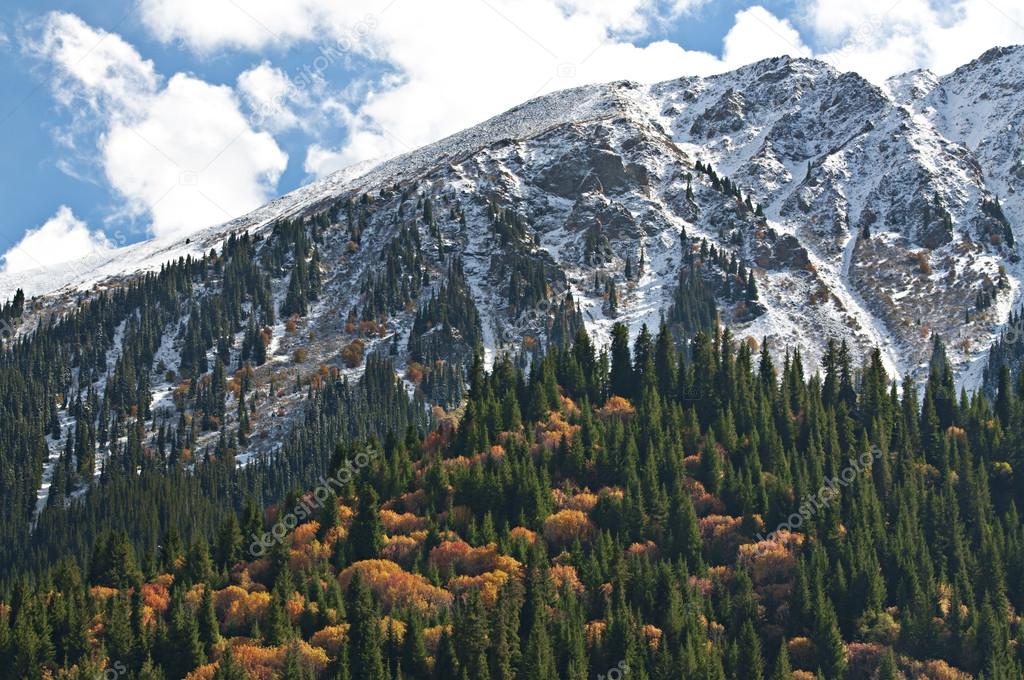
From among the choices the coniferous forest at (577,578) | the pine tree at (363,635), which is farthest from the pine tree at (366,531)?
the pine tree at (363,635)

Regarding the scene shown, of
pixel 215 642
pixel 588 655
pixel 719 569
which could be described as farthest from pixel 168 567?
pixel 719 569

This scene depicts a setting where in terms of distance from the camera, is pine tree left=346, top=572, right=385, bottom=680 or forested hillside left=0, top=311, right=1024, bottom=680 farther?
forested hillside left=0, top=311, right=1024, bottom=680

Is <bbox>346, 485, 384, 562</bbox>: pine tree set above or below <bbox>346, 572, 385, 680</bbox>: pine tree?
above

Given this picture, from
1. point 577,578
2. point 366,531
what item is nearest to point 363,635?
point 366,531

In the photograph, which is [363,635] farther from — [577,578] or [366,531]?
[577,578]

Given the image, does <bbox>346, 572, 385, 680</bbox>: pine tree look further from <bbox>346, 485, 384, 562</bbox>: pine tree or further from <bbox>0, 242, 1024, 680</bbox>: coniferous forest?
<bbox>346, 485, 384, 562</bbox>: pine tree

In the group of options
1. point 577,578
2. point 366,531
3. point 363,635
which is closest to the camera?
point 363,635

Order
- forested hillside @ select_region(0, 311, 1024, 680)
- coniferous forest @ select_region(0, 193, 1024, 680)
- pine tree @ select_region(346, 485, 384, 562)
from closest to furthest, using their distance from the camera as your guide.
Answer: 1. coniferous forest @ select_region(0, 193, 1024, 680)
2. forested hillside @ select_region(0, 311, 1024, 680)
3. pine tree @ select_region(346, 485, 384, 562)

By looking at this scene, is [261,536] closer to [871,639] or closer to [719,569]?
[719,569]

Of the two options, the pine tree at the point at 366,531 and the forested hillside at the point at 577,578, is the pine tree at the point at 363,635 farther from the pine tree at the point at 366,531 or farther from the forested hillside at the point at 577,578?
the pine tree at the point at 366,531

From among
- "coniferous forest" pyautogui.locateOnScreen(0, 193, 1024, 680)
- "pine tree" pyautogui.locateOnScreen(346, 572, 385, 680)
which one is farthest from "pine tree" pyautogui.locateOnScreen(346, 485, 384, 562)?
"pine tree" pyautogui.locateOnScreen(346, 572, 385, 680)

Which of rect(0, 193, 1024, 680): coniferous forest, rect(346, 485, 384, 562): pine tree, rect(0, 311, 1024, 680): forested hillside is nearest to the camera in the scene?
rect(0, 193, 1024, 680): coniferous forest

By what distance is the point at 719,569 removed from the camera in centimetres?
17312

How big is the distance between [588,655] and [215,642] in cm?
4175
